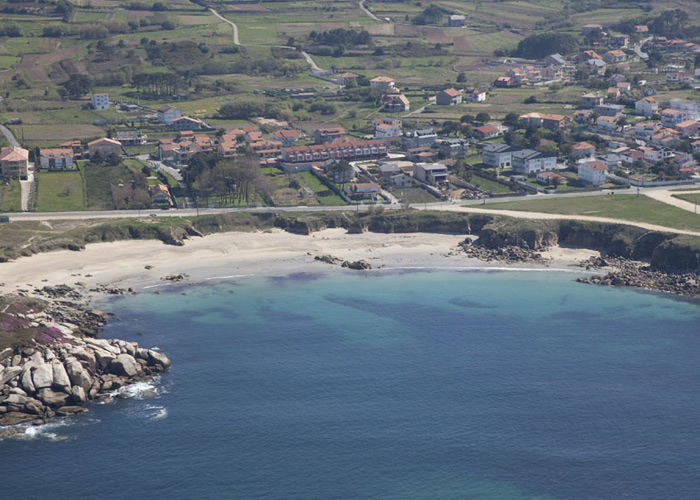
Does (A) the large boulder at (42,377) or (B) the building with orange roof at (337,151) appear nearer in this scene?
(A) the large boulder at (42,377)

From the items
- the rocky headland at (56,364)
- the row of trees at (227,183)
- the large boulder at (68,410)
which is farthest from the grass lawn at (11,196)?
the large boulder at (68,410)

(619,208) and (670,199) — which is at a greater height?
(670,199)

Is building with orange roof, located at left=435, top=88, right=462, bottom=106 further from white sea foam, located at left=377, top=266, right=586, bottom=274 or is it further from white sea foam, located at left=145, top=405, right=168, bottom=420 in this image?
white sea foam, located at left=145, top=405, right=168, bottom=420

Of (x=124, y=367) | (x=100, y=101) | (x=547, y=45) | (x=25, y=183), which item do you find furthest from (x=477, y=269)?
(x=547, y=45)

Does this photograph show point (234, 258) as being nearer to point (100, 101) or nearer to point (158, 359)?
point (158, 359)

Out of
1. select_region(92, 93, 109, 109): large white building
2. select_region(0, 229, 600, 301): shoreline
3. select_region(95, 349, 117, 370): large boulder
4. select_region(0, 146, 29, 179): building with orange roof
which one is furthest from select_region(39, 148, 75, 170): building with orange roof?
select_region(95, 349, 117, 370): large boulder

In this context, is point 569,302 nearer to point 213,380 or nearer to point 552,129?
point 213,380

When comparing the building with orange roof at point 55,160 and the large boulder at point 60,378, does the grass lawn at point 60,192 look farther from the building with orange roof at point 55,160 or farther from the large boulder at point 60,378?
the large boulder at point 60,378
